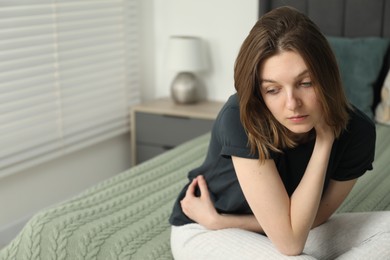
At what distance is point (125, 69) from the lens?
3.49 meters

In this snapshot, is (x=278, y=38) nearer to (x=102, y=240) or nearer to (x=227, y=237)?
(x=227, y=237)

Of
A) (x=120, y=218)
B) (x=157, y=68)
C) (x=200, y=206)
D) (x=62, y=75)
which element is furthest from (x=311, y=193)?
(x=157, y=68)

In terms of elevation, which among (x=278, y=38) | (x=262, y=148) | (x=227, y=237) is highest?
(x=278, y=38)

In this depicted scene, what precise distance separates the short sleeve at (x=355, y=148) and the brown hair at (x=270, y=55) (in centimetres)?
8

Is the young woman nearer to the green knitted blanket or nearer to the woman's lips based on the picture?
the woman's lips

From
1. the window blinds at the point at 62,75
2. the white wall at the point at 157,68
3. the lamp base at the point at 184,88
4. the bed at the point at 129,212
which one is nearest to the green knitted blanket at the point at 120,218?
the bed at the point at 129,212

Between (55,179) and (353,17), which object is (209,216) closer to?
(55,179)

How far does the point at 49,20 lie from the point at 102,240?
61.2 inches

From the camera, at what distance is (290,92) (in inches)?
48.2

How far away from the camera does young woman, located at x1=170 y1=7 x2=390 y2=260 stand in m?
1.23

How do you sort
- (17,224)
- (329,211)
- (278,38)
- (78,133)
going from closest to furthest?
(278,38) < (329,211) < (17,224) < (78,133)

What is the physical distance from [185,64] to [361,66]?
0.94m

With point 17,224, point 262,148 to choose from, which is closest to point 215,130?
point 262,148

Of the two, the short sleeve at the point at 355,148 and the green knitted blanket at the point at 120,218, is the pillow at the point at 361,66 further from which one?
the short sleeve at the point at 355,148
